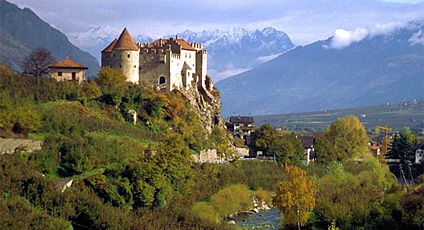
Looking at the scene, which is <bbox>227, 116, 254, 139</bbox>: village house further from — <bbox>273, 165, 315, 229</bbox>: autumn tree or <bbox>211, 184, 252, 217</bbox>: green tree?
<bbox>273, 165, 315, 229</bbox>: autumn tree

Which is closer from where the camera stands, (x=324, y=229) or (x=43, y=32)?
(x=324, y=229)

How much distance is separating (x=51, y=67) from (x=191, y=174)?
54.4 feet

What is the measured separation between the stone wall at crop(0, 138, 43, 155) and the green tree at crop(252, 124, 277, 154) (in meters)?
28.6

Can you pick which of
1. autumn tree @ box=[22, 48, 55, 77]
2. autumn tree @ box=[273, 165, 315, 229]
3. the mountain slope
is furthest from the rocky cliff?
the mountain slope

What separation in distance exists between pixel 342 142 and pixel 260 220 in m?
27.7

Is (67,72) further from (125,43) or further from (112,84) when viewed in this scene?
(125,43)

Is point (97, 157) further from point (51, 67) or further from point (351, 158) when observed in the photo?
point (351, 158)

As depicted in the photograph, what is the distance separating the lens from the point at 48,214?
118 feet

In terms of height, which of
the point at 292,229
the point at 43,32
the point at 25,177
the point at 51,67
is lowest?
the point at 292,229

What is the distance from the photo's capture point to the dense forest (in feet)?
123

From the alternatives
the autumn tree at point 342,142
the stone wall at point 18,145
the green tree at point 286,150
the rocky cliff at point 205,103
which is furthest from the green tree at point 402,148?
the stone wall at point 18,145

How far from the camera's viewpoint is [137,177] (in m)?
43.7

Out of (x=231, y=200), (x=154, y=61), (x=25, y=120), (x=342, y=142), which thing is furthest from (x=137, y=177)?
(x=342, y=142)

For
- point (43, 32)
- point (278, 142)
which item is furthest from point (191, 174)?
point (43, 32)
